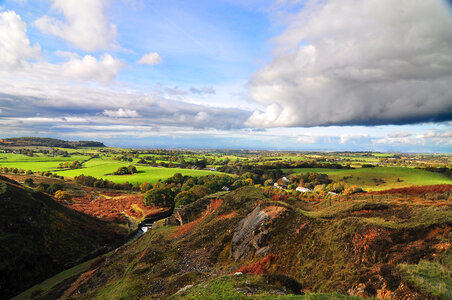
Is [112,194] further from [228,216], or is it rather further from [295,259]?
[295,259]

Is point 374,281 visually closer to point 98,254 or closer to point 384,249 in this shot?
point 384,249


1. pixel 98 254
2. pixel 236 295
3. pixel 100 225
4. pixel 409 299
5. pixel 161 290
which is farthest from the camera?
pixel 100 225

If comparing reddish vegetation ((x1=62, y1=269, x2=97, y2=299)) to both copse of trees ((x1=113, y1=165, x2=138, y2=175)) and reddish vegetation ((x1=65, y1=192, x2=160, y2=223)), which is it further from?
copse of trees ((x1=113, y1=165, x2=138, y2=175))

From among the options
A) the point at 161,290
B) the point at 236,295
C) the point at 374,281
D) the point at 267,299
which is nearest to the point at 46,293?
the point at 161,290

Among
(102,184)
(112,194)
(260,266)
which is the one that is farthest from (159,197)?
(260,266)

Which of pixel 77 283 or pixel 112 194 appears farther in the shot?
pixel 112 194

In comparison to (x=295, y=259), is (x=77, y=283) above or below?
below

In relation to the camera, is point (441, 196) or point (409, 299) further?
point (441, 196)
